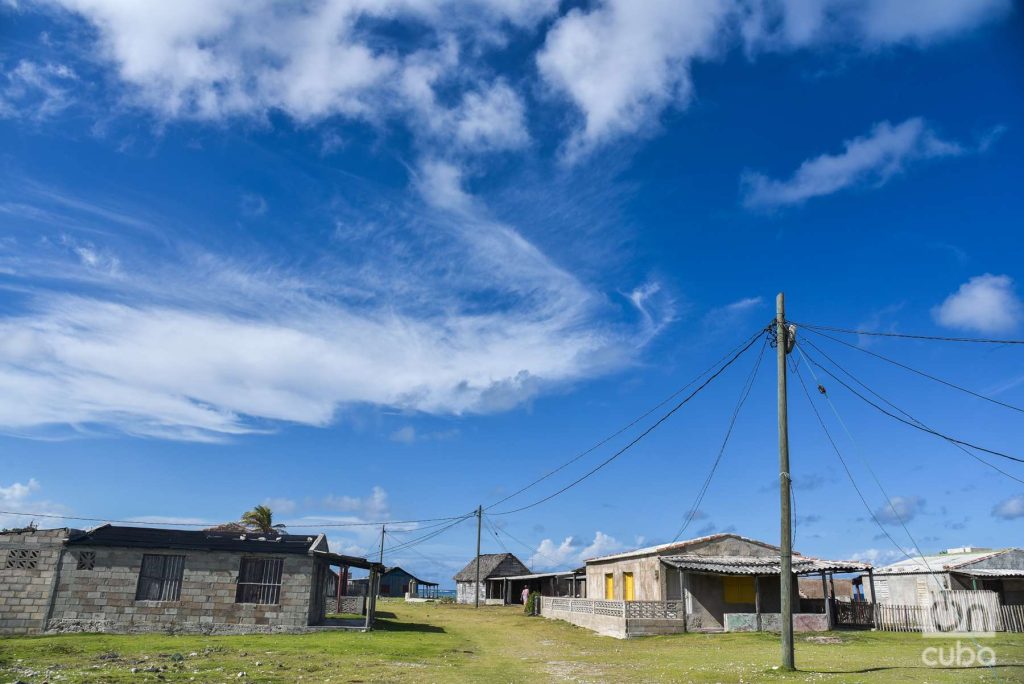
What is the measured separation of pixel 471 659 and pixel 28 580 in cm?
2027

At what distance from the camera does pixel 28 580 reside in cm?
2978

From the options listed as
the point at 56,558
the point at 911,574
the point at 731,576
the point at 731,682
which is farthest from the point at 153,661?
the point at 911,574

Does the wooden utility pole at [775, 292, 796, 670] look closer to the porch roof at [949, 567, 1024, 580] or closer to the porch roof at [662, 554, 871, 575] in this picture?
the porch roof at [662, 554, 871, 575]

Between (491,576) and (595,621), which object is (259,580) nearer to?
(595,621)

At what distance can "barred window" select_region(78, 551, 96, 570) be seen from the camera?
30.3 metres

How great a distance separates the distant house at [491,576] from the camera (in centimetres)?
7488

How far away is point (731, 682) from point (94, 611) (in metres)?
26.5

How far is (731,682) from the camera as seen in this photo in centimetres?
1631

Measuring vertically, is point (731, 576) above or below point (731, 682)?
above

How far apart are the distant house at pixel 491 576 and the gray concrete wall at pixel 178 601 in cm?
4423

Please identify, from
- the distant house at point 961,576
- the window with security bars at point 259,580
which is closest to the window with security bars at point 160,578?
the window with security bars at point 259,580

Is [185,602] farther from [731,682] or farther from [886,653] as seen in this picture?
[886,653]

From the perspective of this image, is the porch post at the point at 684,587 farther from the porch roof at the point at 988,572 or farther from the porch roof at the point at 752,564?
the porch roof at the point at 988,572

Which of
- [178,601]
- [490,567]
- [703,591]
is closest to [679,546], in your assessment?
[703,591]
